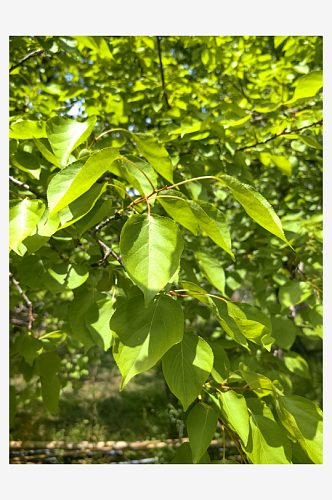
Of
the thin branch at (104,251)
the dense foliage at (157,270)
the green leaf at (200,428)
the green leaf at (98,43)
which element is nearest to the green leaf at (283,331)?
the dense foliage at (157,270)

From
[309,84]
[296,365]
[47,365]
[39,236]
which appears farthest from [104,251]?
[296,365]

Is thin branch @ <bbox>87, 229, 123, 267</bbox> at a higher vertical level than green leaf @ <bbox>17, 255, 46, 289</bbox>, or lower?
higher

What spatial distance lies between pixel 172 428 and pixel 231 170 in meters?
2.90

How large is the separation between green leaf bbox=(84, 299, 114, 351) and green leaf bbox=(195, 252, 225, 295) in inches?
10.1

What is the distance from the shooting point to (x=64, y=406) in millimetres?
3340

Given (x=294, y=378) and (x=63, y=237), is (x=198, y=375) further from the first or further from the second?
(x=294, y=378)

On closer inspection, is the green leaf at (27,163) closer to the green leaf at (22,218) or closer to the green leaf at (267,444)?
the green leaf at (22,218)

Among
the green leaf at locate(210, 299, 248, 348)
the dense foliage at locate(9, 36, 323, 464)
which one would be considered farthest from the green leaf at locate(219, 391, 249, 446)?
the green leaf at locate(210, 299, 248, 348)

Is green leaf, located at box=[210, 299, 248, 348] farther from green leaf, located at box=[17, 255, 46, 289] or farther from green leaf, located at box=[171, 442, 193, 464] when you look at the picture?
green leaf, located at box=[17, 255, 46, 289]

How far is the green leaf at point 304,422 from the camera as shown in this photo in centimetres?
50

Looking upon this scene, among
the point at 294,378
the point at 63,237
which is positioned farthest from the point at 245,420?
the point at 294,378

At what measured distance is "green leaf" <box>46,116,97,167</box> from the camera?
55cm

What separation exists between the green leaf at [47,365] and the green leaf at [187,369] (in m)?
0.49

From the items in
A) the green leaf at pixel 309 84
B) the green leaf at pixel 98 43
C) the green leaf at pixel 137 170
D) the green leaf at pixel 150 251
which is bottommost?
the green leaf at pixel 150 251
